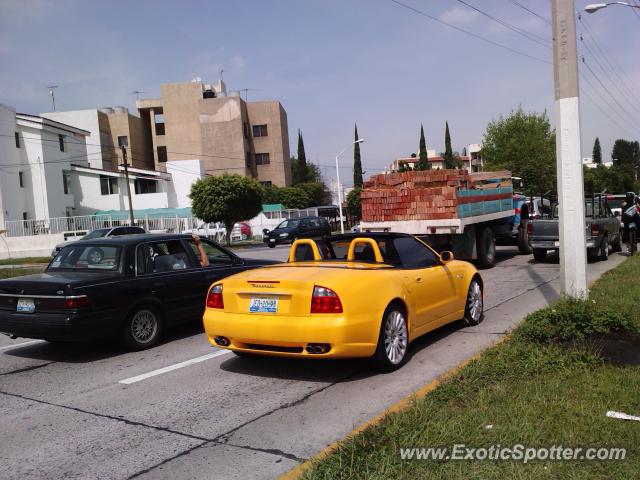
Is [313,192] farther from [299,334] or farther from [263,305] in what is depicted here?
[299,334]

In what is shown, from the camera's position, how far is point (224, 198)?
35031 mm

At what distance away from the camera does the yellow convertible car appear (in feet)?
18.3

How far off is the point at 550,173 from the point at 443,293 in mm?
45993

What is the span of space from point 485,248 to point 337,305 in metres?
10.9

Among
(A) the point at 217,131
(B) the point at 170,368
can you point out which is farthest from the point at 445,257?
(A) the point at 217,131

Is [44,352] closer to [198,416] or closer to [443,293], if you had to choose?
[198,416]

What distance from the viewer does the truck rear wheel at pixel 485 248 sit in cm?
1537

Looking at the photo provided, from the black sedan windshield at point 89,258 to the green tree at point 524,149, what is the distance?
42.0 meters

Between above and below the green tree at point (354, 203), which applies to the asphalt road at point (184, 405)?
below

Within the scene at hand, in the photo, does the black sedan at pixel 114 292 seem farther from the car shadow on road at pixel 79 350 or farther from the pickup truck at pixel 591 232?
the pickup truck at pixel 591 232

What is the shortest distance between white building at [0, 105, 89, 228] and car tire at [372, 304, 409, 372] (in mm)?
35596

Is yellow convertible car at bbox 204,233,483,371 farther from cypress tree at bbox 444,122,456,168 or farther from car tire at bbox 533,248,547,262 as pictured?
cypress tree at bbox 444,122,456,168

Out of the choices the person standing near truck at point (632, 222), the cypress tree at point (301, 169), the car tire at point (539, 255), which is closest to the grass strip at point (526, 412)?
the car tire at point (539, 255)

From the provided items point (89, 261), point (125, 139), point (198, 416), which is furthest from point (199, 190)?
point (125, 139)
